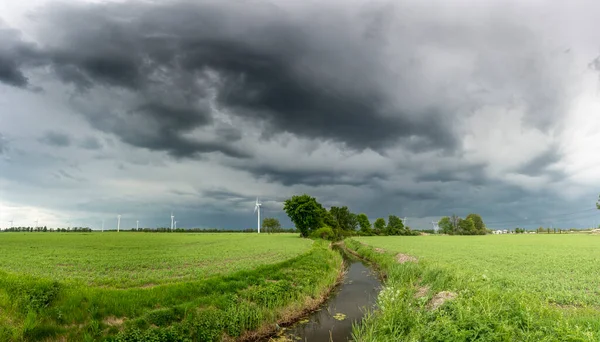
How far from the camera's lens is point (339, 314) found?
1986 centimetres

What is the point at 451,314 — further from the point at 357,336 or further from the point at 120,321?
the point at 120,321

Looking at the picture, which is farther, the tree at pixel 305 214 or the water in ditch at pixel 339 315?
the tree at pixel 305 214

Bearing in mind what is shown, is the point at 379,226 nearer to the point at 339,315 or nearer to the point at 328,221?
the point at 328,221

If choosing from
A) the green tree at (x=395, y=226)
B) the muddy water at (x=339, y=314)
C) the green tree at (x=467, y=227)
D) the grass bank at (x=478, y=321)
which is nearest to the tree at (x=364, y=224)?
the green tree at (x=395, y=226)

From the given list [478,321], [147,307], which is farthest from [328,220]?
[478,321]

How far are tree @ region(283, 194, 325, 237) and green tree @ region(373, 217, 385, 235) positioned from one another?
64.1 meters

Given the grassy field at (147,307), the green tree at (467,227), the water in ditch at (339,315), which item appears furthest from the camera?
the green tree at (467,227)

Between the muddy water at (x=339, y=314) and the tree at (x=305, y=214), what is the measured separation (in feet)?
232

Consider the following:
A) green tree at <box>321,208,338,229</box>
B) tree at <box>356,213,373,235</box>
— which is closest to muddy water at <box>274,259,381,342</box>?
green tree at <box>321,208,338,229</box>

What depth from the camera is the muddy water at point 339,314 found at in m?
16.4

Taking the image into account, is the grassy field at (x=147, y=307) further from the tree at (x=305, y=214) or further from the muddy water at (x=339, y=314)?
the tree at (x=305, y=214)

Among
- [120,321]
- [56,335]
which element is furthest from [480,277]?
[56,335]

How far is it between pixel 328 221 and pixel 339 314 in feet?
336

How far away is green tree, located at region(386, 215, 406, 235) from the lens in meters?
161
